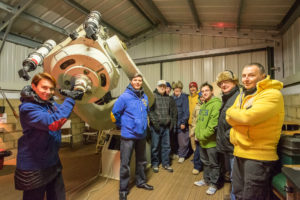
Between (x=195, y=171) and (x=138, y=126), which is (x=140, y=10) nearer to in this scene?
(x=138, y=126)

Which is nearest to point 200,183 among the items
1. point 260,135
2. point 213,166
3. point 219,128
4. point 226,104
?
point 213,166

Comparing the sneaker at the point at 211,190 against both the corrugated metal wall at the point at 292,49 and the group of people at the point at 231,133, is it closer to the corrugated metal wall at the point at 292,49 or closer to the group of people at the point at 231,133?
the group of people at the point at 231,133

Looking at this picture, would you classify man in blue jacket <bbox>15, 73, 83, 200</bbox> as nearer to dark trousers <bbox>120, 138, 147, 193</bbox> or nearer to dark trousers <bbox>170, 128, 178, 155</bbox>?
dark trousers <bbox>120, 138, 147, 193</bbox>

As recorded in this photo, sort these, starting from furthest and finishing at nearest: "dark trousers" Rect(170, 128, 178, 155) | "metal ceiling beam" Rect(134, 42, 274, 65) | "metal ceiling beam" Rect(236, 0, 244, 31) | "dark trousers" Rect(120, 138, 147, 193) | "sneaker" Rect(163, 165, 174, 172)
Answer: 1. "metal ceiling beam" Rect(134, 42, 274, 65)
2. "dark trousers" Rect(170, 128, 178, 155)
3. "metal ceiling beam" Rect(236, 0, 244, 31)
4. "sneaker" Rect(163, 165, 174, 172)
5. "dark trousers" Rect(120, 138, 147, 193)

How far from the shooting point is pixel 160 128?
3.00 m

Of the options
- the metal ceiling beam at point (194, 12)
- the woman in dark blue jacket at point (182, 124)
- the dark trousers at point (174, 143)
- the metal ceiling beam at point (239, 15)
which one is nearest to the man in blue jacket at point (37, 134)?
the woman in dark blue jacket at point (182, 124)

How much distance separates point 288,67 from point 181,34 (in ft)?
8.88

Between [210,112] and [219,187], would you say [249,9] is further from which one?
[219,187]

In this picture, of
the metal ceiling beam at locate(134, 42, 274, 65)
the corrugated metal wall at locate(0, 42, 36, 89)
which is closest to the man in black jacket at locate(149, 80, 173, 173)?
the metal ceiling beam at locate(134, 42, 274, 65)

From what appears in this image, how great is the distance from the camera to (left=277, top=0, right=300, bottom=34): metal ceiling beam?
Result: 106 inches

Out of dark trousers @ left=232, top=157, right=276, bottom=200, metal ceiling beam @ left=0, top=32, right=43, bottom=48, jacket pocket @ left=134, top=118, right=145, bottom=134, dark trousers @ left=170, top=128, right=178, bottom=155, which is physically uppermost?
metal ceiling beam @ left=0, top=32, right=43, bottom=48

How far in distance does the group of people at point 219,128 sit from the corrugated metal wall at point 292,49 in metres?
1.74

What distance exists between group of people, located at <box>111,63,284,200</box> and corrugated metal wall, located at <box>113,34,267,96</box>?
4.37 ft

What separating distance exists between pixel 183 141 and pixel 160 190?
1.34 m
